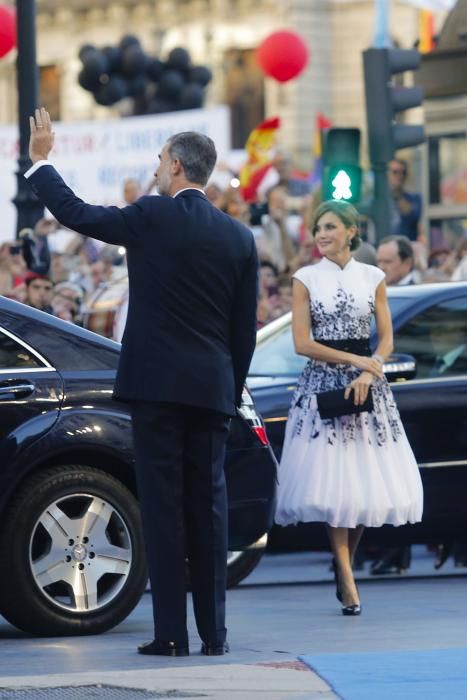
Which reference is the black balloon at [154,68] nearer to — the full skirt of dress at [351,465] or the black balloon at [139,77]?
the black balloon at [139,77]

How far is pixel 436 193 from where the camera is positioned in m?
19.7

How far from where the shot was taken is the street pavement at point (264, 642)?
705 cm

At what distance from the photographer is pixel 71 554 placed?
9016mm

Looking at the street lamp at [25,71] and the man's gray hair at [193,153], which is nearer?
the man's gray hair at [193,153]

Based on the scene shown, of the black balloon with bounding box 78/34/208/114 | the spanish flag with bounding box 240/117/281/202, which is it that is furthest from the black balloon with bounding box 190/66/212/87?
the spanish flag with bounding box 240/117/281/202

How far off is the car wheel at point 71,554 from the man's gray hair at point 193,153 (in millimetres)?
1562

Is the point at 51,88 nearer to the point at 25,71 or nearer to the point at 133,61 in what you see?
the point at 133,61

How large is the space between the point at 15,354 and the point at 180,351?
140cm

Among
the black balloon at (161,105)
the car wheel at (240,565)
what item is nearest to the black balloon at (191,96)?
the black balloon at (161,105)

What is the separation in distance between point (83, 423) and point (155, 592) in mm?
1232

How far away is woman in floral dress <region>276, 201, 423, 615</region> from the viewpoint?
9.80 metres

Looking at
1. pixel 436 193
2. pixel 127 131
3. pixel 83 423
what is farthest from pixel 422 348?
pixel 127 131

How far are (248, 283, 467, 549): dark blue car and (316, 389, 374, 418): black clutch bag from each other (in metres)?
1.10

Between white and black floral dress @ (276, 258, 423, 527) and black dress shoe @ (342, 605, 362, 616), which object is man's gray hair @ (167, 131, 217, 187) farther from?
black dress shoe @ (342, 605, 362, 616)
